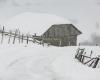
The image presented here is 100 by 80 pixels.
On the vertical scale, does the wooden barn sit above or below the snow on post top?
below

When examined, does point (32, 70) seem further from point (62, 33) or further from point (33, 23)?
point (33, 23)

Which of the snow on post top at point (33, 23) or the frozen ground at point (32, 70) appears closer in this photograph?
the frozen ground at point (32, 70)

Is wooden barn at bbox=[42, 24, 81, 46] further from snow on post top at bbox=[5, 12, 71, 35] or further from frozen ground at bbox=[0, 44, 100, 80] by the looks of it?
frozen ground at bbox=[0, 44, 100, 80]

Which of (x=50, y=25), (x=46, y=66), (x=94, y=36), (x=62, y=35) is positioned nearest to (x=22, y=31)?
(x=50, y=25)

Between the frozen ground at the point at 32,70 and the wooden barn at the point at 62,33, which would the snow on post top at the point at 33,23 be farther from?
the frozen ground at the point at 32,70

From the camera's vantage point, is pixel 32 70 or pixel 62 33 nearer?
pixel 32 70

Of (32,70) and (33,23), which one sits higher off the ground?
(33,23)

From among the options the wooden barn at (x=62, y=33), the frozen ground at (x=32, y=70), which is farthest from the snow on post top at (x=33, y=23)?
the frozen ground at (x=32, y=70)

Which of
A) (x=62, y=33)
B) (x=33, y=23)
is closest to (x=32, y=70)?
(x=62, y=33)

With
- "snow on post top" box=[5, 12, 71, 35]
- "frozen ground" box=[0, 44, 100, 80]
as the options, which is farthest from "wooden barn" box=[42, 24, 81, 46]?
"frozen ground" box=[0, 44, 100, 80]

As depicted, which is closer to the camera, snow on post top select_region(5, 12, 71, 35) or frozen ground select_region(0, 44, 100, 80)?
frozen ground select_region(0, 44, 100, 80)

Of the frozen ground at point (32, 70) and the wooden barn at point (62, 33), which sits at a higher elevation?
the wooden barn at point (62, 33)

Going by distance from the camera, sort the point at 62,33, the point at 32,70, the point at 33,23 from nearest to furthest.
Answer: the point at 32,70 < the point at 62,33 < the point at 33,23

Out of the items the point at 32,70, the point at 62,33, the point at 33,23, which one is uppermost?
the point at 33,23
